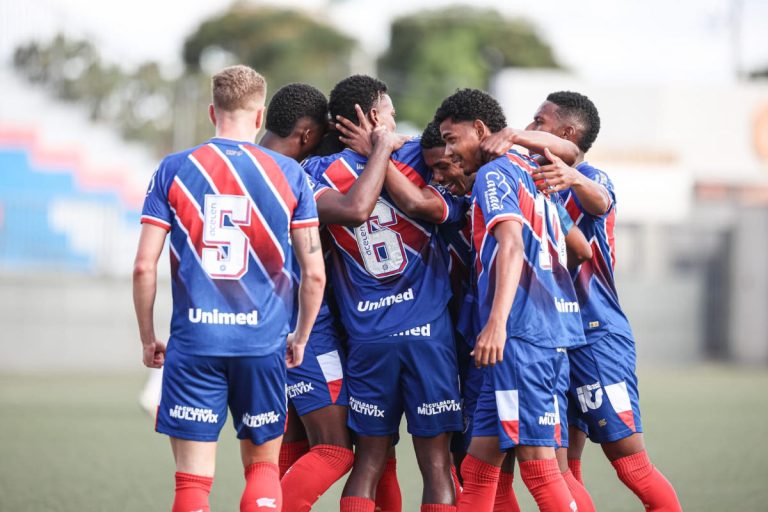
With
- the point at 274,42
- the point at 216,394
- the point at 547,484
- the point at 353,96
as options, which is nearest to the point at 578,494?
the point at 547,484

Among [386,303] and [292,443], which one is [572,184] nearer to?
Result: [386,303]

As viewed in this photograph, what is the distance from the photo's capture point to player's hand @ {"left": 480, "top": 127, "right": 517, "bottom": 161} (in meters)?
4.84

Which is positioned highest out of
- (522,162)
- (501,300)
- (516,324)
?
(522,162)

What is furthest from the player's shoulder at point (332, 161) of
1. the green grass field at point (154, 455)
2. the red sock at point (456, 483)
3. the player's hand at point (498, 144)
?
the green grass field at point (154, 455)

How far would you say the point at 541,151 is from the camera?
4.95 m

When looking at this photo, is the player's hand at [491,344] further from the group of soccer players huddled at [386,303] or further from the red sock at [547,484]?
the red sock at [547,484]

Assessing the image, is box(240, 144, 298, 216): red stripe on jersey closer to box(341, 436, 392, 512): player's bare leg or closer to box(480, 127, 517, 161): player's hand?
box(480, 127, 517, 161): player's hand

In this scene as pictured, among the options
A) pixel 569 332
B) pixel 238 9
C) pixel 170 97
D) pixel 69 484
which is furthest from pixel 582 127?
pixel 238 9

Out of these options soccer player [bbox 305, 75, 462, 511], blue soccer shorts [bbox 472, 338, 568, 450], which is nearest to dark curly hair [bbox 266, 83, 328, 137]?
soccer player [bbox 305, 75, 462, 511]

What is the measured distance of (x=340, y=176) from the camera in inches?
203

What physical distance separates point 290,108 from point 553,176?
1.40m

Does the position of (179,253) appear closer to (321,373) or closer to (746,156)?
(321,373)

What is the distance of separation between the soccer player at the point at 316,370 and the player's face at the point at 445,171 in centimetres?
20

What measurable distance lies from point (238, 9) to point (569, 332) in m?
59.7
